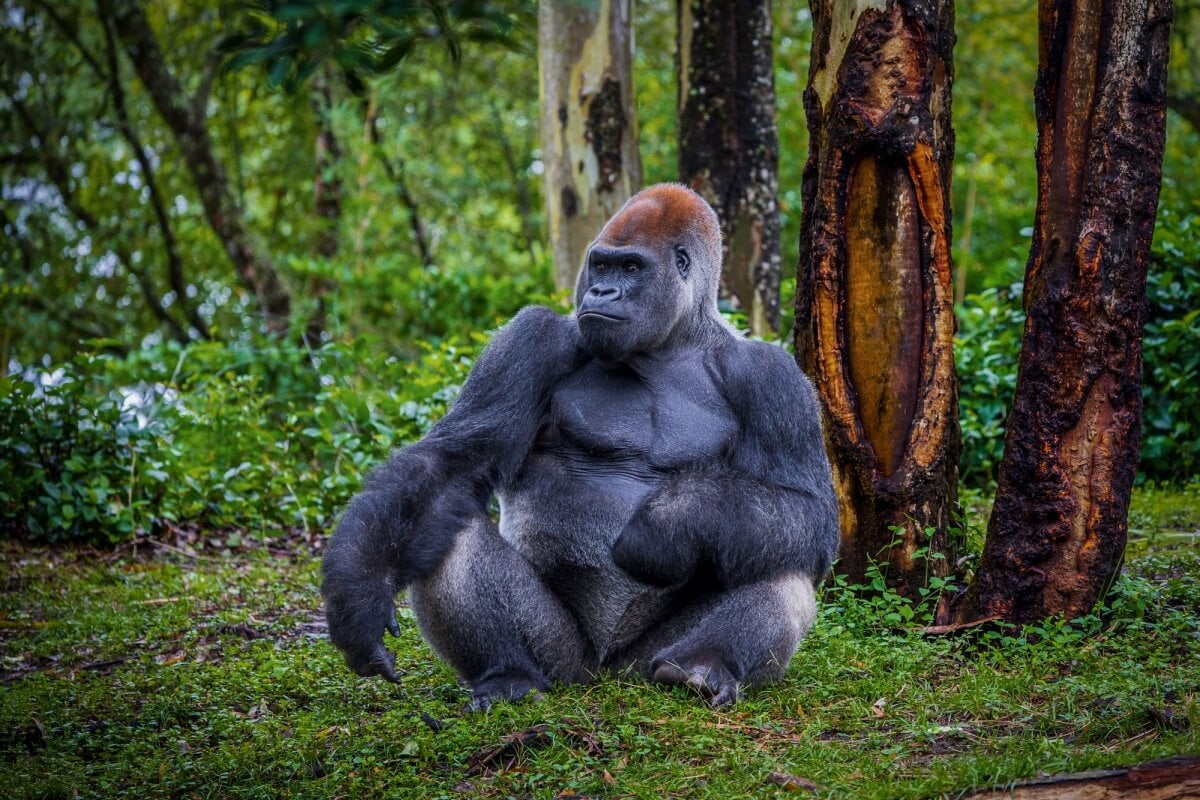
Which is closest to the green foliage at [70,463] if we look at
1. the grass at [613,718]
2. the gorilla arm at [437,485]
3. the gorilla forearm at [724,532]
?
the grass at [613,718]

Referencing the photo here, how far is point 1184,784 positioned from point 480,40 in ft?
7.54

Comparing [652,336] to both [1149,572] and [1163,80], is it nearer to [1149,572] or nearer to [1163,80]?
[1163,80]

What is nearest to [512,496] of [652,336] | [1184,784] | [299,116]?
[652,336]

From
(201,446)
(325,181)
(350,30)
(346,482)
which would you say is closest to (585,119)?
(346,482)

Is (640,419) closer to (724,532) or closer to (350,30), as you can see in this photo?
(724,532)

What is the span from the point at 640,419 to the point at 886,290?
118 cm

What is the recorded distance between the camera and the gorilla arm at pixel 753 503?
13.1 ft

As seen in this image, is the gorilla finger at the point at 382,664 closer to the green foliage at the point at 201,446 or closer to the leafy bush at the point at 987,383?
the green foliage at the point at 201,446

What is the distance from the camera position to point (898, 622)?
4559mm

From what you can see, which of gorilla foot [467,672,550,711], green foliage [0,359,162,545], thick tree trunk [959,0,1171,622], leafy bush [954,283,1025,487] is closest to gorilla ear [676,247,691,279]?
thick tree trunk [959,0,1171,622]

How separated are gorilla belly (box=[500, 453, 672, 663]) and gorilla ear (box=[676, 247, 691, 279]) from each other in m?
0.72

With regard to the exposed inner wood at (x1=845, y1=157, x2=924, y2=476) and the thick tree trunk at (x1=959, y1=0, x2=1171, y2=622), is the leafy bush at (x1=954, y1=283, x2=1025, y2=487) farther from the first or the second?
the thick tree trunk at (x1=959, y1=0, x2=1171, y2=622)

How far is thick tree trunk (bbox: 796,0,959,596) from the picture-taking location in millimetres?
4641

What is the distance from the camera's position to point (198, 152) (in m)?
12.4
